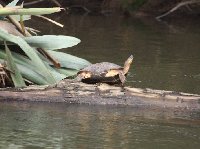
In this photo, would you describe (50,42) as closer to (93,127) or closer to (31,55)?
(31,55)

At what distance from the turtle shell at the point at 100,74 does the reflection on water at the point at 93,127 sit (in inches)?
27.5

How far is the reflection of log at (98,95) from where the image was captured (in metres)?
7.48

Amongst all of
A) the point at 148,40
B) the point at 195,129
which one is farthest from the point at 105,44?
the point at 195,129

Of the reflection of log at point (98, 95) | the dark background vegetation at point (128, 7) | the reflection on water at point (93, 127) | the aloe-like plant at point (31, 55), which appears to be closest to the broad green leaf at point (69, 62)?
the aloe-like plant at point (31, 55)

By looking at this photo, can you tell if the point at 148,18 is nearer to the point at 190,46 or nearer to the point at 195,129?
the point at 190,46

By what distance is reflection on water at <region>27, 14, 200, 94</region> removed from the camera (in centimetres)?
1000

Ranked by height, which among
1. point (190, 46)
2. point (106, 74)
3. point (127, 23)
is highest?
point (127, 23)

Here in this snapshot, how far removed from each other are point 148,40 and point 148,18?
9271 millimetres

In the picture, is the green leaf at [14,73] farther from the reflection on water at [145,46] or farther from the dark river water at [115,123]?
the reflection on water at [145,46]

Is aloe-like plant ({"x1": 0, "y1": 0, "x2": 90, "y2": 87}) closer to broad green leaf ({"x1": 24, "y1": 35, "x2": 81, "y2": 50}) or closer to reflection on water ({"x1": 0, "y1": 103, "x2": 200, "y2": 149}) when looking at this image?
broad green leaf ({"x1": 24, "y1": 35, "x2": 81, "y2": 50})

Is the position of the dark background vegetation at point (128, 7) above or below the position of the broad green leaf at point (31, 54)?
above

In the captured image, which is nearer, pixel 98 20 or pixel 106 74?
pixel 106 74

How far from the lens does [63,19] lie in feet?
80.2

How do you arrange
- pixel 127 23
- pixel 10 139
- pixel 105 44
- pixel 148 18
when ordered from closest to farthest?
pixel 10 139 < pixel 105 44 < pixel 127 23 < pixel 148 18
